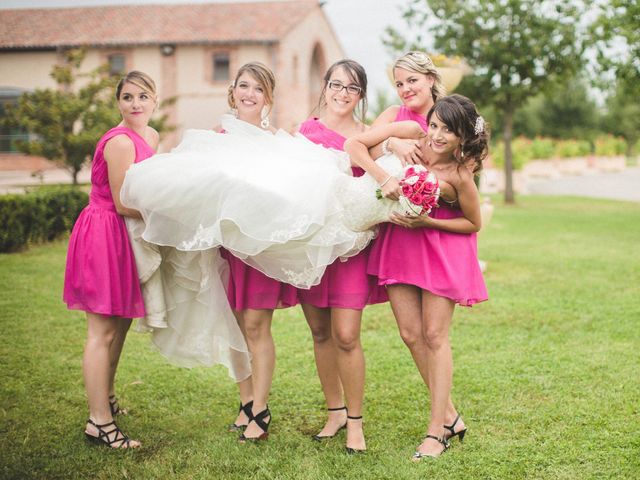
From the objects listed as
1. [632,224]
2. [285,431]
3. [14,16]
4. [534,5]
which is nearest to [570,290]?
[285,431]

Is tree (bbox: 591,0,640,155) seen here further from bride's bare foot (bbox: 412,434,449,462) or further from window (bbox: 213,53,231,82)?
window (bbox: 213,53,231,82)

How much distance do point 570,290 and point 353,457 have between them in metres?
5.44

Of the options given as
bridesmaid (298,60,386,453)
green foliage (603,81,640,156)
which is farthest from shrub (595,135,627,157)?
bridesmaid (298,60,386,453)

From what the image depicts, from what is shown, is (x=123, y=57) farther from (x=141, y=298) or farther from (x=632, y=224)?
(x=141, y=298)

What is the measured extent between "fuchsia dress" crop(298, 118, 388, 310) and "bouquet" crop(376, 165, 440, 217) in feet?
1.43

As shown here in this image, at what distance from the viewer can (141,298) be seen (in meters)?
3.97

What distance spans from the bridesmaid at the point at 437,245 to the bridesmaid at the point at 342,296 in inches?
6.7

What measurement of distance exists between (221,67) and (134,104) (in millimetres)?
29193

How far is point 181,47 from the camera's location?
31.5 metres

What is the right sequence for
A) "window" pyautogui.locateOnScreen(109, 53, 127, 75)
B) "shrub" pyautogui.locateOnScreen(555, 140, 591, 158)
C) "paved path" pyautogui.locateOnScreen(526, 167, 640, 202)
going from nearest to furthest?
"paved path" pyautogui.locateOnScreen(526, 167, 640, 202)
"window" pyautogui.locateOnScreen(109, 53, 127, 75)
"shrub" pyautogui.locateOnScreen(555, 140, 591, 158)

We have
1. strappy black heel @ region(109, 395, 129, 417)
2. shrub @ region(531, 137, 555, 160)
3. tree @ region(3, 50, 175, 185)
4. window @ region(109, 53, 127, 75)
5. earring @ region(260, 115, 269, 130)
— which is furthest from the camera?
shrub @ region(531, 137, 555, 160)

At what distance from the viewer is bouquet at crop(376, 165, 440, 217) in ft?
11.2

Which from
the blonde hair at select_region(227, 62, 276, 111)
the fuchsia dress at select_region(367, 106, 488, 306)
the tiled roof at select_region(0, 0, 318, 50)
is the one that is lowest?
the fuchsia dress at select_region(367, 106, 488, 306)

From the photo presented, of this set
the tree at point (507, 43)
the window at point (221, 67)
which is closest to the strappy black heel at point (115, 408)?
the tree at point (507, 43)
